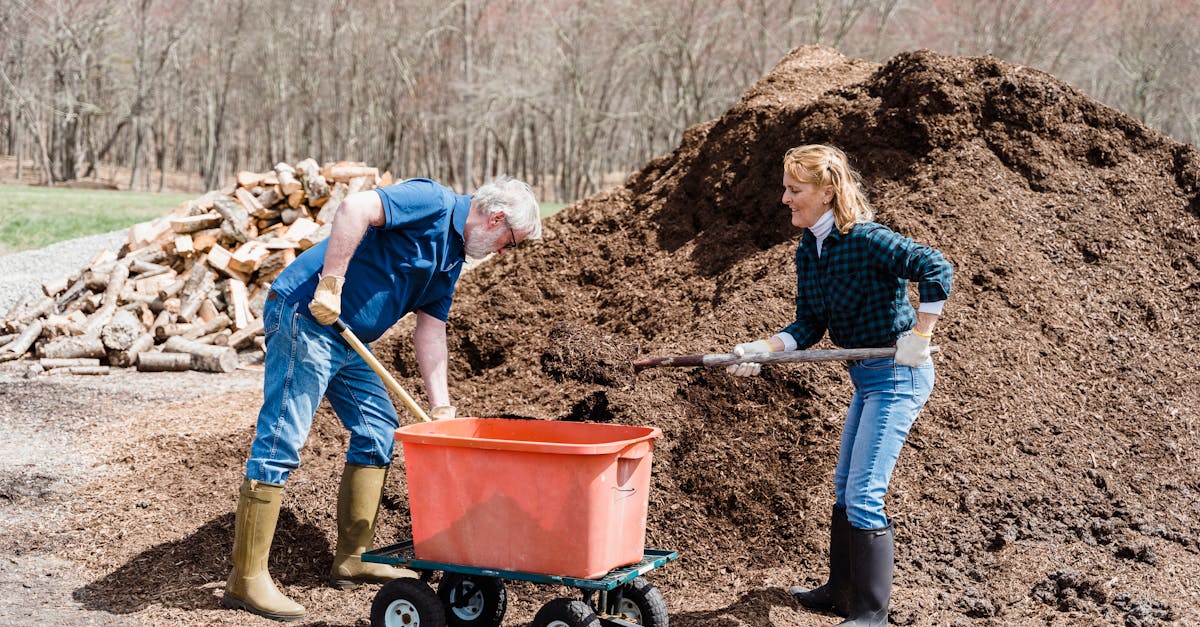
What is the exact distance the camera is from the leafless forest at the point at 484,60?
34719 millimetres

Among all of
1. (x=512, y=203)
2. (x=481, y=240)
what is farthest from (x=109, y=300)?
(x=512, y=203)

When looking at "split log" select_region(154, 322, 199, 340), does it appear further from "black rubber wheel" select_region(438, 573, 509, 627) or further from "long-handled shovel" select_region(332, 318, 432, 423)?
"black rubber wheel" select_region(438, 573, 509, 627)

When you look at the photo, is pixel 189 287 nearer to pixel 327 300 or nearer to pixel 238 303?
pixel 238 303

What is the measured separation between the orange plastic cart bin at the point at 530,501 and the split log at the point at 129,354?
755 centimetres

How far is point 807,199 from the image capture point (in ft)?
11.0

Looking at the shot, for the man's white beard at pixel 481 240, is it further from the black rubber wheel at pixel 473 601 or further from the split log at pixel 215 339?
the split log at pixel 215 339

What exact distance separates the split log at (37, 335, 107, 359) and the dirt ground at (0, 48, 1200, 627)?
5.73 feet

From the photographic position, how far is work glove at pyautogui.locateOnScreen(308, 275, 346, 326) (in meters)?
3.47

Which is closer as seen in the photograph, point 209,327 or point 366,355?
point 366,355

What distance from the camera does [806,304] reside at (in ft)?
11.7

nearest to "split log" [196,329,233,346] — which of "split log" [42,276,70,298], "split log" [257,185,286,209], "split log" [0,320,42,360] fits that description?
"split log" [0,320,42,360]

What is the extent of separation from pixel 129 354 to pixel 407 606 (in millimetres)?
7502

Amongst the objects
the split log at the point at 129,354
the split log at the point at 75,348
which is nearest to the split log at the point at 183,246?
the split log at the point at 129,354

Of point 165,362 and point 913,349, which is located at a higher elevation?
point 913,349
